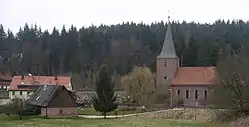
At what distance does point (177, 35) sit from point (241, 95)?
10020cm

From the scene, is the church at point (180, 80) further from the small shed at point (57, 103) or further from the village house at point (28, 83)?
the small shed at point (57, 103)

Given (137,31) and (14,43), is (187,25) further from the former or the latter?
(14,43)

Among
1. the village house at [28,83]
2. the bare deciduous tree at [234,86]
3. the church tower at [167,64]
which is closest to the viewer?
the bare deciduous tree at [234,86]

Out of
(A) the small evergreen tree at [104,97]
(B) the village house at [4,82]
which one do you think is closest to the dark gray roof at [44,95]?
(A) the small evergreen tree at [104,97]

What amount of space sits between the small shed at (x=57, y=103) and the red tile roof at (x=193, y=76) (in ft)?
74.1

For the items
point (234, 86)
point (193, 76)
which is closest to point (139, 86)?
point (193, 76)

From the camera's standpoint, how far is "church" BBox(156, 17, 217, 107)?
251 ft

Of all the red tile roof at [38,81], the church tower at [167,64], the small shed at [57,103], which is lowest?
the small shed at [57,103]

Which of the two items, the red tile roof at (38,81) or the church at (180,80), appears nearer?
the church at (180,80)

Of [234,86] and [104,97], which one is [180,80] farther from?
[234,86]

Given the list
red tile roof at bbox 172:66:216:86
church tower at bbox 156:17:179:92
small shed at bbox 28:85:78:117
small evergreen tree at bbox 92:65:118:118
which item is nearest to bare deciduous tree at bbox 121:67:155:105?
church tower at bbox 156:17:179:92

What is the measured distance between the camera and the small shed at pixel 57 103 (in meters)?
59.9

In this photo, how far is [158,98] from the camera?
7725cm

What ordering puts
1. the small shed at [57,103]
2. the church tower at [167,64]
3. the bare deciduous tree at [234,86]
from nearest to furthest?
the bare deciduous tree at [234,86] < the small shed at [57,103] < the church tower at [167,64]
